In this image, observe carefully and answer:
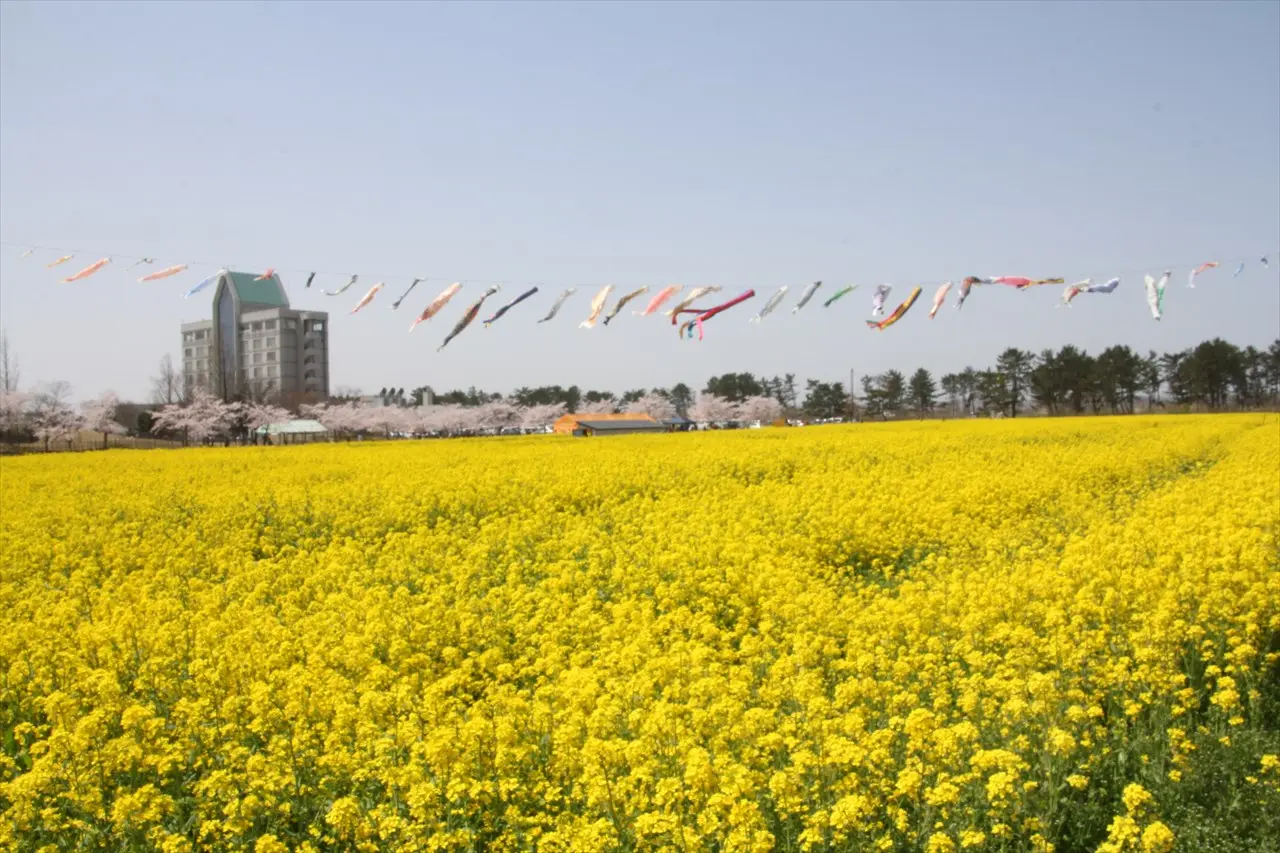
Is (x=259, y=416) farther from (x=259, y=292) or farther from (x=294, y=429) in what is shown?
(x=259, y=292)

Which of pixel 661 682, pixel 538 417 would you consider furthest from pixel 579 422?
pixel 661 682

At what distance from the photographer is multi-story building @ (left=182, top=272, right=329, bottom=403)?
109m

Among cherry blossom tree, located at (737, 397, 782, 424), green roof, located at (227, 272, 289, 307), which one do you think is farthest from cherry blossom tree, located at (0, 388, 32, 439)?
cherry blossom tree, located at (737, 397, 782, 424)

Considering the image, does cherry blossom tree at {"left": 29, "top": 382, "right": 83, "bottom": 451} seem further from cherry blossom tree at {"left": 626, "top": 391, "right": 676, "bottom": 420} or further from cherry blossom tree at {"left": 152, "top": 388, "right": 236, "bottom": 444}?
cherry blossom tree at {"left": 626, "top": 391, "right": 676, "bottom": 420}

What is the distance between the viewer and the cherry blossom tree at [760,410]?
10131 centimetres

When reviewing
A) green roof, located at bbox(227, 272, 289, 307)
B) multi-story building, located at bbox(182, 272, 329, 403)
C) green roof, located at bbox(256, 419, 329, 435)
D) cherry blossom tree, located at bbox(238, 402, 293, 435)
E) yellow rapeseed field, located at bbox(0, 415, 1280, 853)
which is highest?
green roof, located at bbox(227, 272, 289, 307)

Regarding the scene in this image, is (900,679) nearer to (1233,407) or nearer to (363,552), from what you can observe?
(363,552)

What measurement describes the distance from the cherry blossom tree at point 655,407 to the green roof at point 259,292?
4460 centimetres

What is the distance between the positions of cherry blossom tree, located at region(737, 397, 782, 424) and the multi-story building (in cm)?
4472

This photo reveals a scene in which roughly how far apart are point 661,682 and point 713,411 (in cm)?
9753

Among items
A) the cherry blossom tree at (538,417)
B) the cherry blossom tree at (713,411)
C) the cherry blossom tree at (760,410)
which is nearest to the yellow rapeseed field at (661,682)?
the cherry blossom tree at (538,417)

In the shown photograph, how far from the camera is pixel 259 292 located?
118 meters

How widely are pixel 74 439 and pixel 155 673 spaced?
65030 mm

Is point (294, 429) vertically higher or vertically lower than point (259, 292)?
lower
